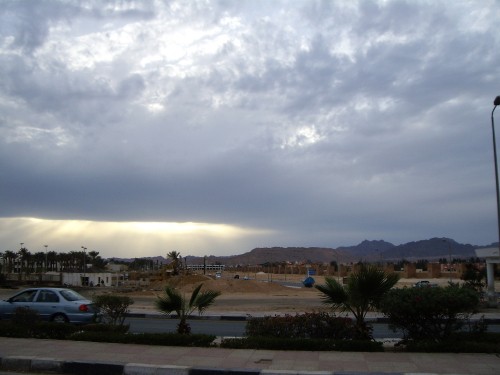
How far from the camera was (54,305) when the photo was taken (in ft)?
53.3

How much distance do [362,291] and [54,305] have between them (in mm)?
10038

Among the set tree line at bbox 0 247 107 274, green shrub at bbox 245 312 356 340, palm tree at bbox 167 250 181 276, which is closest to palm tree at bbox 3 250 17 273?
tree line at bbox 0 247 107 274

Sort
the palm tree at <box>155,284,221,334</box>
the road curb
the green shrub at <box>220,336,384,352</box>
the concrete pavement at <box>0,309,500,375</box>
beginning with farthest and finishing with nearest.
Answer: the palm tree at <box>155,284,221,334</box> → the green shrub at <box>220,336,384,352</box> → the concrete pavement at <box>0,309,500,375</box> → the road curb

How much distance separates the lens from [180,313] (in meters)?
12.7

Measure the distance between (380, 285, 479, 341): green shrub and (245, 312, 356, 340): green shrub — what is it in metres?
1.03

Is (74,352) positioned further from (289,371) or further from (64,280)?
(64,280)

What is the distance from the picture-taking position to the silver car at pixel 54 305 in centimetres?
1603

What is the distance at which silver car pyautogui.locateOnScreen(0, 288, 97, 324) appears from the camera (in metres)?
16.0

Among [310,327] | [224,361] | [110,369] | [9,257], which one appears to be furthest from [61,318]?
[9,257]

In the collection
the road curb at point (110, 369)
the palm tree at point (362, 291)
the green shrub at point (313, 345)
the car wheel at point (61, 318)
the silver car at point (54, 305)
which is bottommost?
the road curb at point (110, 369)

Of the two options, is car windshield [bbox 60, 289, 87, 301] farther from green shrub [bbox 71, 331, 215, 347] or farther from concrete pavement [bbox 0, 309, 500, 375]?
concrete pavement [bbox 0, 309, 500, 375]

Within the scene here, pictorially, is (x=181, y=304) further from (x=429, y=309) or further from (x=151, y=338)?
(x=429, y=309)

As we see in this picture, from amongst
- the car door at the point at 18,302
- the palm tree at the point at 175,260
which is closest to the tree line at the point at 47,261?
the palm tree at the point at 175,260

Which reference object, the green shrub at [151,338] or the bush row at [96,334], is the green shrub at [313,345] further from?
the bush row at [96,334]
